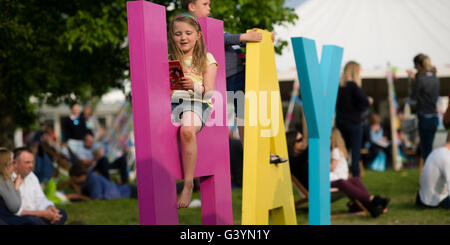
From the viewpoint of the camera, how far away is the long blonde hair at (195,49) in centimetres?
345

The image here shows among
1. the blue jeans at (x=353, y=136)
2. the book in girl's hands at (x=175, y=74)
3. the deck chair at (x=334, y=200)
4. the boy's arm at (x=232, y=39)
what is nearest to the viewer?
the book in girl's hands at (x=175, y=74)

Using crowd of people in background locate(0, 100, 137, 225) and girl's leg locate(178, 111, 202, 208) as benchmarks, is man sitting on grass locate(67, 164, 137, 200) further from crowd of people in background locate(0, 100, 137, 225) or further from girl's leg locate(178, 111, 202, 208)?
girl's leg locate(178, 111, 202, 208)

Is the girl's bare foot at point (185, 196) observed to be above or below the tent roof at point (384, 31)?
below

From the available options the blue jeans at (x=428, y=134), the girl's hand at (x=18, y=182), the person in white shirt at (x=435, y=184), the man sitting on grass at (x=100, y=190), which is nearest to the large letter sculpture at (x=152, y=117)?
the girl's hand at (x=18, y=182)

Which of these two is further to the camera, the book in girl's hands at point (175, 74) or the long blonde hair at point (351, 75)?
the long blonde hair at point (351, 75)

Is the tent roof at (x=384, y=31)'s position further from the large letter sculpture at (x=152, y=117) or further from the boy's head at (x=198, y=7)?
the large letter sculpture at (x=152, y=117)

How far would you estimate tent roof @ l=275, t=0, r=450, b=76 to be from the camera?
40.4 ft

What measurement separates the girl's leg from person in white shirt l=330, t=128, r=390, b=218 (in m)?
3.65

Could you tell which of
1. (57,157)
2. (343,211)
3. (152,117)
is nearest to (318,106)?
(152,117)

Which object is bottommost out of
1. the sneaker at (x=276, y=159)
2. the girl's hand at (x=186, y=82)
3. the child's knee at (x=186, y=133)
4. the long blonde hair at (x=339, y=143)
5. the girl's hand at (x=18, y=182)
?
the girl's hand at (x=18, y=182)

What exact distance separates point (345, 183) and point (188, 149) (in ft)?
12.9

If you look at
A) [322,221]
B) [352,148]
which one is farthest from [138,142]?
[352,148]

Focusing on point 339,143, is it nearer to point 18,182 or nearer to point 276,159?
point 276,159

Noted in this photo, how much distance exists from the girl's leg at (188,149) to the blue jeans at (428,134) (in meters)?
5.35
